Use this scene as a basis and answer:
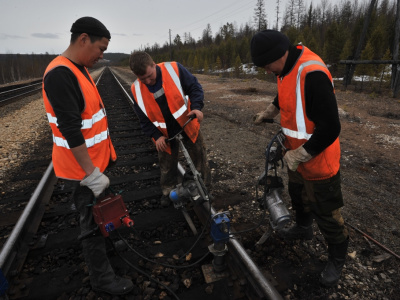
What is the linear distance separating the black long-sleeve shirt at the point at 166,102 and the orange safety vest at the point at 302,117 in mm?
1243

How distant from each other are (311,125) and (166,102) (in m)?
1.80

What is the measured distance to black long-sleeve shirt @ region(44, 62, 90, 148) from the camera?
67.7 inches

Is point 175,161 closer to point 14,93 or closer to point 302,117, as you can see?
point 302,117

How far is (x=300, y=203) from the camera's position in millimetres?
2693

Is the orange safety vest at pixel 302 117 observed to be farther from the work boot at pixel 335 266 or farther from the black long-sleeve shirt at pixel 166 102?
the black long-sleeve shirt at pixel 166 102

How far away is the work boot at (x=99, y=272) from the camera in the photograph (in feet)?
7.21

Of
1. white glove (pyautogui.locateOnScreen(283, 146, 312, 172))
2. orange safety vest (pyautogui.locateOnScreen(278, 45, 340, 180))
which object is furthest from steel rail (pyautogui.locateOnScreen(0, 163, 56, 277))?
orange safety vest (pyautogui.locateOnScreen(278, 45, 340, 180))

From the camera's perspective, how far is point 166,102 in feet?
10.4

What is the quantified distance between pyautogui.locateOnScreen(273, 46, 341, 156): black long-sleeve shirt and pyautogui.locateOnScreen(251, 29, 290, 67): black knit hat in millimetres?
321

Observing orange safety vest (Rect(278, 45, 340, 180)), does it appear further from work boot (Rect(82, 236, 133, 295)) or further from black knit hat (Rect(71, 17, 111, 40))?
work boot (Rect(82, 236, 133, 295))

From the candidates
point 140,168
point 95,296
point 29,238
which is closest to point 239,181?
point 140,168

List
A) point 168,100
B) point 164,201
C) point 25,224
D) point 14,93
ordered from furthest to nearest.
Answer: point 14,93, point 164,201, point 168,100, point 25,224

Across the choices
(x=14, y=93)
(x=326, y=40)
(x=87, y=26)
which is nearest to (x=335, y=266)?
(x=87, y=26)

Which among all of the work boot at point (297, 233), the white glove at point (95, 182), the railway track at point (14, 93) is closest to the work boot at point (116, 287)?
the white glove at point (95, 182)
